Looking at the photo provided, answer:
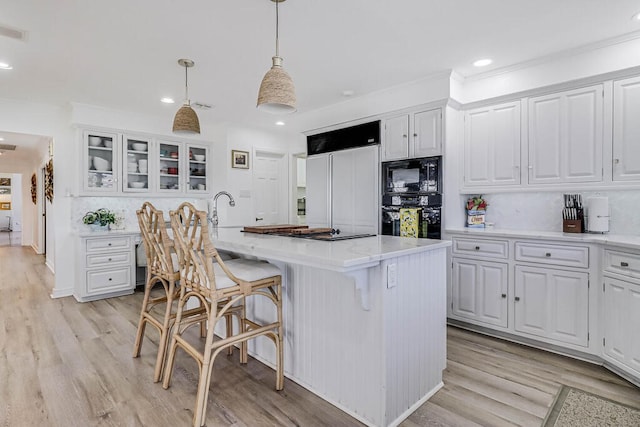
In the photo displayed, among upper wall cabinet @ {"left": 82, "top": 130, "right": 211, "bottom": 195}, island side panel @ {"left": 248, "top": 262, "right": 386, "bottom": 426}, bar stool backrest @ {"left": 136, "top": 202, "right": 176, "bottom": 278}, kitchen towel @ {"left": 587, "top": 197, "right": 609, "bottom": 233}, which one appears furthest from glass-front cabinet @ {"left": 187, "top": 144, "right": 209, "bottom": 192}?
kitchen towel @ {"left": 587, "top": 197, "right": 609, "bottom": 233}

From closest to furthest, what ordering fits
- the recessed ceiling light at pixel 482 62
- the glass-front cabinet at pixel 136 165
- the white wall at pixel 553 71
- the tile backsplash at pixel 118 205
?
the white wall at pixel 553 71 → the recessed ceiling light at pixel 482 62 → the tile backsplash at pixel 118 205 → the glass-front cabinet at pixel 136 165

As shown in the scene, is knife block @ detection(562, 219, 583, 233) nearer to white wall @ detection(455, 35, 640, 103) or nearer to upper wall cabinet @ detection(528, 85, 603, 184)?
upper wall cabinet @ detection(528, 85, 603, 184)

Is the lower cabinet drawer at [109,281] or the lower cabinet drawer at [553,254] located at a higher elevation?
the lower cabinet drawer at [553,254]

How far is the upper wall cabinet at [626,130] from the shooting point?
2.62m

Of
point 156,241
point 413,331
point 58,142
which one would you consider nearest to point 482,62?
point 413,331

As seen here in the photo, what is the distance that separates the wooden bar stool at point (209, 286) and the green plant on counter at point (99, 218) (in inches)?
118

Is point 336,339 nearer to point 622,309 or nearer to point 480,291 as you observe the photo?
point 480,291

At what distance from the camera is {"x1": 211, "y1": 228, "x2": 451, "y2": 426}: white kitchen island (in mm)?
1699

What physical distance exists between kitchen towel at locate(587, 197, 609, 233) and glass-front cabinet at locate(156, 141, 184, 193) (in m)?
4.96

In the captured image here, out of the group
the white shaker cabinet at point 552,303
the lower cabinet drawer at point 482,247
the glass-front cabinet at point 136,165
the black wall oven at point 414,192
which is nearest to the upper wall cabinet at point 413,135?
the black wall oven at point 414,192

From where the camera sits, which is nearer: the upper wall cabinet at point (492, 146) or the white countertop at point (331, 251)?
the white countertop at point (331, 251)

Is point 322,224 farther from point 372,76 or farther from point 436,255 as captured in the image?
point 436,255

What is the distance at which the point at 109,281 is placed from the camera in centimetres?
439

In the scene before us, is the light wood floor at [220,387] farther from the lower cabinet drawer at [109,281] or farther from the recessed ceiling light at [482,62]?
the recessed ceiling light at [482,62]
